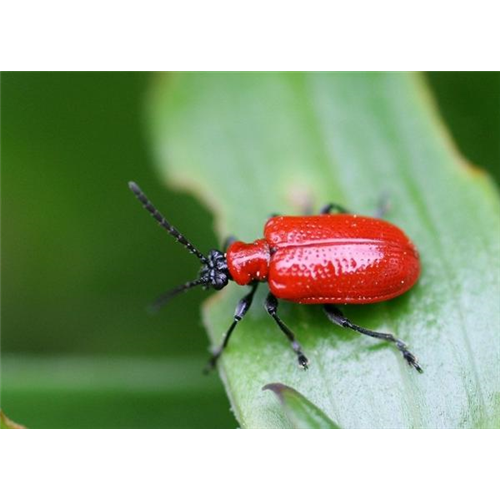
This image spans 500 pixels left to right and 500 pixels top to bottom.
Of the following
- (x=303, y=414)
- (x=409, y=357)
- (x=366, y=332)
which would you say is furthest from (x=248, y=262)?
(x=303, y=414)

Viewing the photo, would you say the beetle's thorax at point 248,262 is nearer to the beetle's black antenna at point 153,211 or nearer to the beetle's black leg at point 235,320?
the beetle's black leg at point 235,320

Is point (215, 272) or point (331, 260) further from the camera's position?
point (215, 272)

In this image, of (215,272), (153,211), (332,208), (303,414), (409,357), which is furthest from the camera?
(332,208)

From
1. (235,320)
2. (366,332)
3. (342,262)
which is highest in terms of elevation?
(342,262)

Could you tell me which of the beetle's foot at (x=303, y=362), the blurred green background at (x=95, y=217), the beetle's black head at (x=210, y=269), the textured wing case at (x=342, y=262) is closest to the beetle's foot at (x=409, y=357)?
the textured wing case at (x=342, y=262)

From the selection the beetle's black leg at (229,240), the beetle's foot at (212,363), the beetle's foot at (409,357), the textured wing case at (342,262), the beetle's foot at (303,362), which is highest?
the beetle's black leg at (229,240)

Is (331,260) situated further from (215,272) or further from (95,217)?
(95,217)
